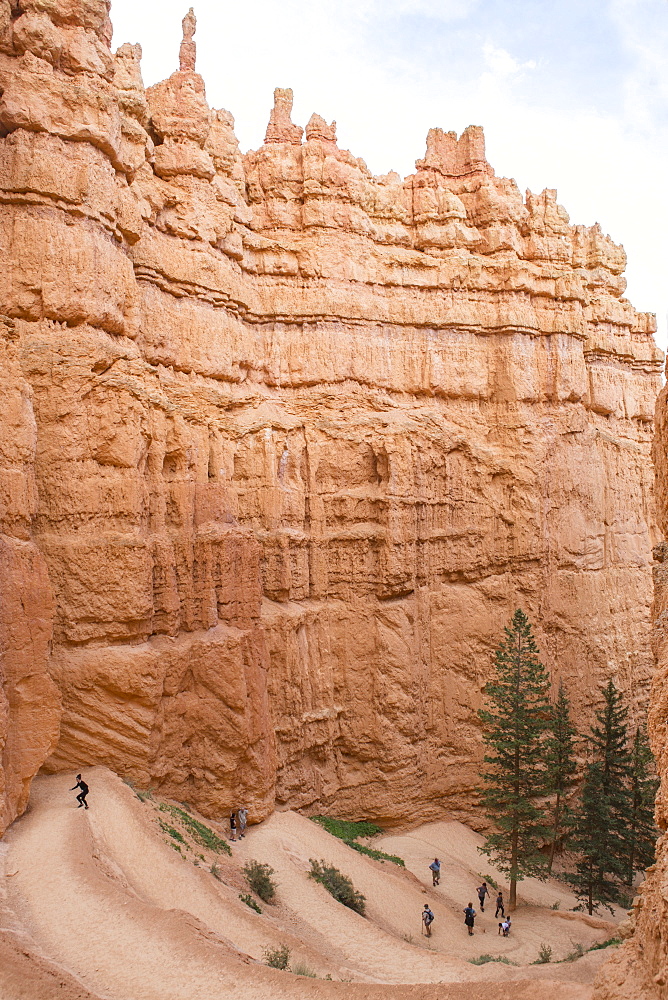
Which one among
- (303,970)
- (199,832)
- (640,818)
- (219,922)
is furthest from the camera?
(640,818)

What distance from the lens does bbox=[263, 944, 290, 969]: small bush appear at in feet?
40.7

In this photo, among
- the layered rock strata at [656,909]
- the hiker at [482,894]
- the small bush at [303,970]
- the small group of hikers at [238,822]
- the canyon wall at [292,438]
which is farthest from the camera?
the hiker at [482,894]

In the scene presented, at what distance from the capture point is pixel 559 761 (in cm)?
2512

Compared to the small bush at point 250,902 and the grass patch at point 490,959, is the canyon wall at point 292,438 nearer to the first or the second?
the small bush at point 250,902

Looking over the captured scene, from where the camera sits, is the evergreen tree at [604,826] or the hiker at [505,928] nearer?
the hiker at [505,928]

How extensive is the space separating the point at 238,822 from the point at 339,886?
130 inches

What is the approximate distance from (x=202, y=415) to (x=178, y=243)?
17.7 feet

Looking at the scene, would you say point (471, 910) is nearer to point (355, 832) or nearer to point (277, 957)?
point (355, 832)

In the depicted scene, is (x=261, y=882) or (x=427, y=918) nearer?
(x=261, y=882)

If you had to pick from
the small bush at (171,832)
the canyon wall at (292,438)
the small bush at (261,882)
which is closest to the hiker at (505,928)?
the canyon wall at (292,438)

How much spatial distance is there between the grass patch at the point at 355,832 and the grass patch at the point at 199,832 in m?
4.74

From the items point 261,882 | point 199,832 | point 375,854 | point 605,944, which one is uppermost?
point 199,832

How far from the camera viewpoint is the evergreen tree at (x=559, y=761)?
81.2ft

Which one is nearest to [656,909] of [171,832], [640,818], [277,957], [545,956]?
[277,957]
